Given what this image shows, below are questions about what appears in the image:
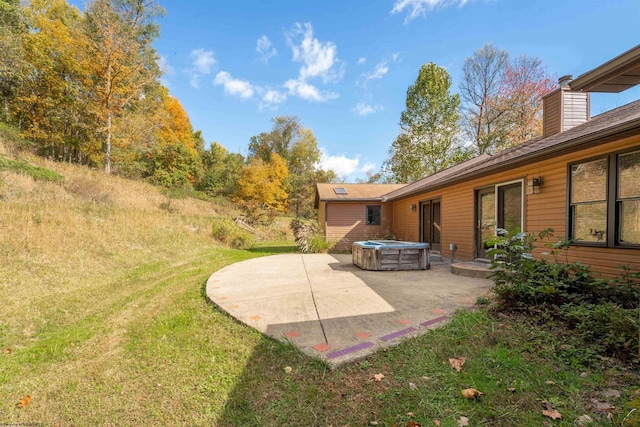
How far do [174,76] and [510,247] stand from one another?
65.1ft

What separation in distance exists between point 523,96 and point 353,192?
12.3 m

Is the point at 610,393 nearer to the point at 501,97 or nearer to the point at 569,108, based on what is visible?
the point at 569,108

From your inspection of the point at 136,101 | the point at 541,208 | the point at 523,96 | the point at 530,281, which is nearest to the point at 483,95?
the point at 523,96

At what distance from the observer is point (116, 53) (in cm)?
1384

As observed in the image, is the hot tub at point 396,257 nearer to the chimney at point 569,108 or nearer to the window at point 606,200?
the window at point 606,200

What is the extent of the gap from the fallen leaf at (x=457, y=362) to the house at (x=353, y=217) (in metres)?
9.64

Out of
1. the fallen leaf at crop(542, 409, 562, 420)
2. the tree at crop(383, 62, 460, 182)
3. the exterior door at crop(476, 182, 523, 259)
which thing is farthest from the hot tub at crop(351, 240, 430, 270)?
the tree at crop(383, 62, 460, 182)

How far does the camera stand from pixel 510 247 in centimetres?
347

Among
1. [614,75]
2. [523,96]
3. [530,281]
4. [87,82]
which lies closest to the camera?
[614,75]

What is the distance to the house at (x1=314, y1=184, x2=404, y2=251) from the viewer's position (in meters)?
12.3

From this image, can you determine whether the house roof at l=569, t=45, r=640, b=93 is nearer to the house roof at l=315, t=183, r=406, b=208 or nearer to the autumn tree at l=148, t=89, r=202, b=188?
the house roof at l=315, t=183, r=406, b=208

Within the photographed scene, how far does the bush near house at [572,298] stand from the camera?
2.47 m

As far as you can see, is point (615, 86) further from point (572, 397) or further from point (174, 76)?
point (174, 76)

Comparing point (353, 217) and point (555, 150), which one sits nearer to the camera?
point (555, 150)
